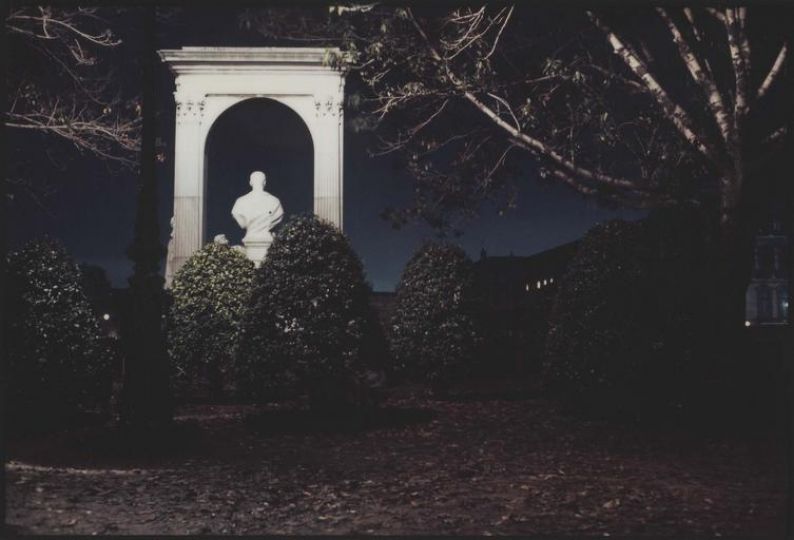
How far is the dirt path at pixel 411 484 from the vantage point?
21.4 ft

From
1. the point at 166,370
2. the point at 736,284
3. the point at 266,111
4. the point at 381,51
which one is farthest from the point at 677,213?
the point at 266,111

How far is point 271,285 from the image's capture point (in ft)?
40.8

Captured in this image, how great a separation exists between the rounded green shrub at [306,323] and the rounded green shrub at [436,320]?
2.87 m

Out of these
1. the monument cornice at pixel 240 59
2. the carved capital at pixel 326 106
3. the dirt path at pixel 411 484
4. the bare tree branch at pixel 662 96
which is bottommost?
the dirt path at pixel 411 484

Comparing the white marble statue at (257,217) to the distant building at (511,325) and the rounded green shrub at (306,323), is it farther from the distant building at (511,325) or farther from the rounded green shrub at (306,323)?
the rounded green shrub at (306,323)

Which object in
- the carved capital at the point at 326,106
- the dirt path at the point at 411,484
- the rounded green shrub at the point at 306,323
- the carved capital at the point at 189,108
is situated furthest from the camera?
the carved capital at the point at 189,108

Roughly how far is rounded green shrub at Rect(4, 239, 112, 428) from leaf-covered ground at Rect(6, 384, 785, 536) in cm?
73

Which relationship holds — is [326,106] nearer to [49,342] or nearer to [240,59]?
[240,59]

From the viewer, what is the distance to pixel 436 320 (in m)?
15.4

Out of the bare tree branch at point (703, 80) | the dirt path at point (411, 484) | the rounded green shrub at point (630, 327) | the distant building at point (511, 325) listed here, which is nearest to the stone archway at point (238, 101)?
the distant building at point (511, 325)

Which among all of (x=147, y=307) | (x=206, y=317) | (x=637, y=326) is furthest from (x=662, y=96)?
(x=206, y=317)

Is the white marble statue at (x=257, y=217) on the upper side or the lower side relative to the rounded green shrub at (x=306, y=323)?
upper

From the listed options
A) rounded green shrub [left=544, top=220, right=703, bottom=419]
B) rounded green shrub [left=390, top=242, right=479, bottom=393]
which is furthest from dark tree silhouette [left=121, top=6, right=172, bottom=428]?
rounded green shrub [left=544, top=220, right=703, bottom=419]

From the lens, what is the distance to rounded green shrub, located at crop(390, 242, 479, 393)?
50.1 ft
